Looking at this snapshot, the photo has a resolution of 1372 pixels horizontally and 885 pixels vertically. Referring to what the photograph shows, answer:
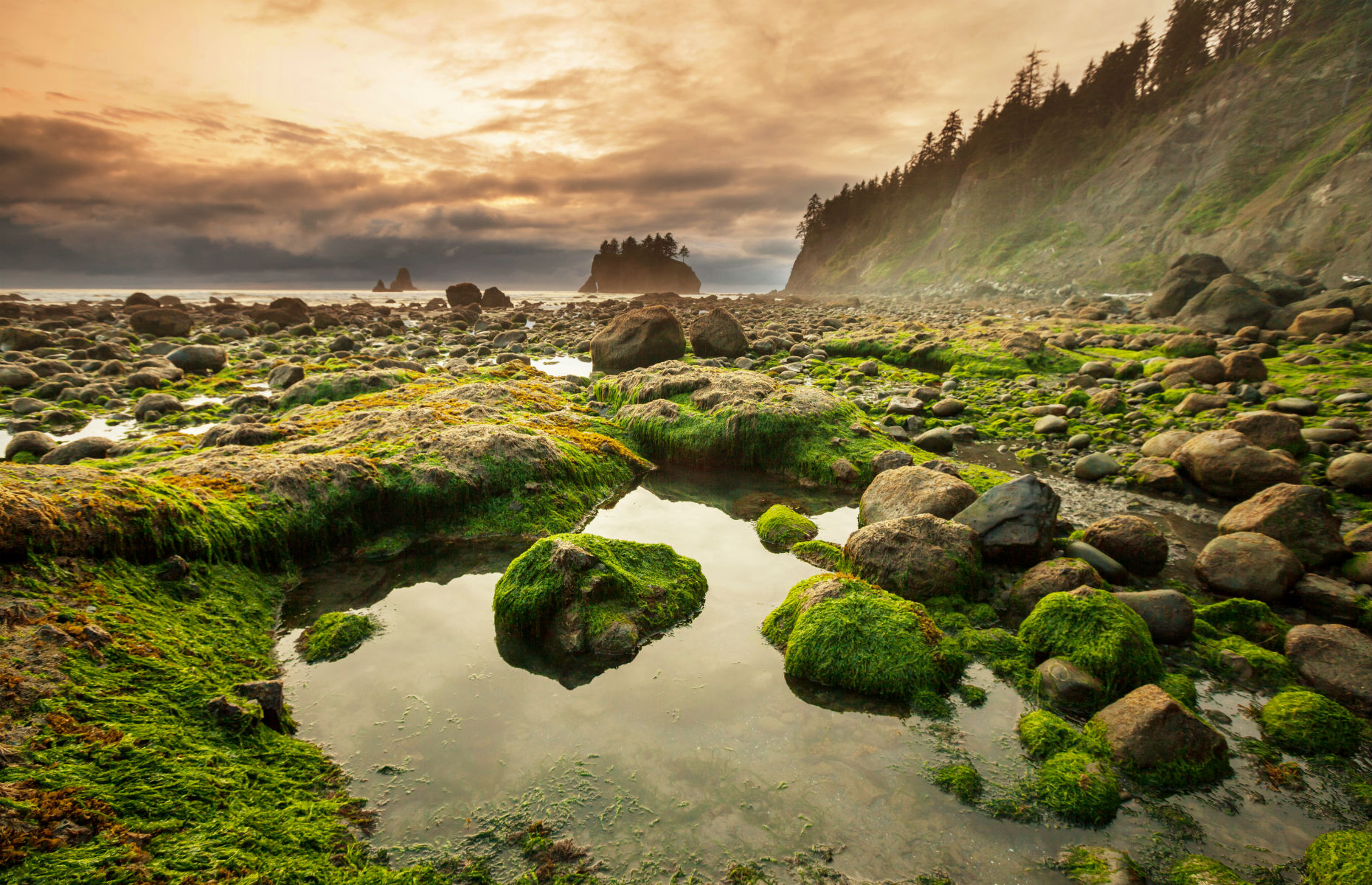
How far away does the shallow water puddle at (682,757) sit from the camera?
3.27 m

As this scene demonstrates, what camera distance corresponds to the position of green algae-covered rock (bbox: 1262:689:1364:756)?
3920 mm

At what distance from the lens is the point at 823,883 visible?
305 cm

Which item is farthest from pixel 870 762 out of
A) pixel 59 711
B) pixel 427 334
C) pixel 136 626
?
pixel 427 334

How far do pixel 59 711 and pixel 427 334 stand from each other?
27795mm

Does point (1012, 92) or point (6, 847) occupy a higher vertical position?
point (1012, 92)

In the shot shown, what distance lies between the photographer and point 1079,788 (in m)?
3.55

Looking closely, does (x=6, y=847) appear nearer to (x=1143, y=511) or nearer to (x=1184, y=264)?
(x=1143, y=511)

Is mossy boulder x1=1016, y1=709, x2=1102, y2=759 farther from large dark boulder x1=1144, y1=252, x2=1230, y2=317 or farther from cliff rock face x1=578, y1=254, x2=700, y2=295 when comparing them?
cliff rock face x1=578, y1=254, x2=700, y2=295

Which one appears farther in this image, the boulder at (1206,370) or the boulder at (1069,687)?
the boulder at (1206,370)

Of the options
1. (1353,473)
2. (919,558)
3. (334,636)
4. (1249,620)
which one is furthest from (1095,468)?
(334,636)

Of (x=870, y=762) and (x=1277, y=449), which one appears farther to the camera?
(x=1277, y=449)

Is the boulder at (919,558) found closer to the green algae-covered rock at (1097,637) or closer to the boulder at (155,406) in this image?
the green algae-covered rock at (1097,637)

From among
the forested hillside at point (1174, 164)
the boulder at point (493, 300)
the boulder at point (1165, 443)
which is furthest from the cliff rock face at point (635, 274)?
the boulder at point (1165, 443)

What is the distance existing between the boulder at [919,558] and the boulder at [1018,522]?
1.00 feet
